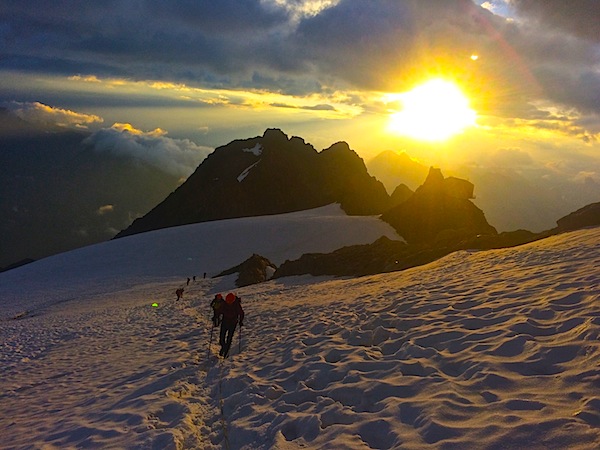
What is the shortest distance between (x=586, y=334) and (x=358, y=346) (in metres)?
4.55

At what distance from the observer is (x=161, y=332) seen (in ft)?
57.4

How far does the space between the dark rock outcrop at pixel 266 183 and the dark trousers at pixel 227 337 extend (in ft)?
279

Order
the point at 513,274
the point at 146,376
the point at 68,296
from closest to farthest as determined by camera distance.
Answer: the point at 146,376, the point at 513,274, the point at 68,296

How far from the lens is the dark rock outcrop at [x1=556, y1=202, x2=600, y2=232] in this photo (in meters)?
20.1

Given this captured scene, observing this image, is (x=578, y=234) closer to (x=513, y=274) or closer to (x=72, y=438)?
(x=513, y=274)

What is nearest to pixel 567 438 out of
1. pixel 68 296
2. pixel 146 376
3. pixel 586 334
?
pixel 586 334

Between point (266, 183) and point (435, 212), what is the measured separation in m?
56.3

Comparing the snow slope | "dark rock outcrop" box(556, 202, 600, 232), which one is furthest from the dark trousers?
the snow slope

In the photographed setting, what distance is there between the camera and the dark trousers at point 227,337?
12617mm

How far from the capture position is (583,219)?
67.6 feet

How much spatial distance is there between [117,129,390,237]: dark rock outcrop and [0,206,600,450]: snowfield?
82.2 meters

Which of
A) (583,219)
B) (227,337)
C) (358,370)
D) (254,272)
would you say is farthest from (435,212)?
(358,370)

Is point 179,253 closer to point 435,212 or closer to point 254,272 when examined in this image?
point 254,272

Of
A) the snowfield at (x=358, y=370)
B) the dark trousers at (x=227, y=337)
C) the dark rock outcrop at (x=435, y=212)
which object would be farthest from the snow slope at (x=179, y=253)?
the dark trousers at (x=227, y=337)
